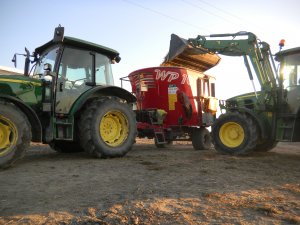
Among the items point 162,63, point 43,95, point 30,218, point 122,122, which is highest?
point 162,63

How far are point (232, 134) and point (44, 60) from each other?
4479 millimetres

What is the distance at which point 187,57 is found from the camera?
991 cm

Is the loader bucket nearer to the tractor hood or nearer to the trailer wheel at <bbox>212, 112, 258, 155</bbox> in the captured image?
the trailer wheel at <bbox>212, 112, 258, 155</bbox>

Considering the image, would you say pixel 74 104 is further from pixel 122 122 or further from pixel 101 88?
pixel 122 122

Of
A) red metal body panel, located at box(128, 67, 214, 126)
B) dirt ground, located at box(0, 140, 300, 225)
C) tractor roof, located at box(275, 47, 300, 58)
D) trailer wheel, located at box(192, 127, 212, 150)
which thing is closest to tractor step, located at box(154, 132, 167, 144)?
red metal body panel, located at box(128, 67, 214, 126)

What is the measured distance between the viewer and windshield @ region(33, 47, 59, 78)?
20.5 feet

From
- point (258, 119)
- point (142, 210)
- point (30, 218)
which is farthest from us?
point (258, 119)

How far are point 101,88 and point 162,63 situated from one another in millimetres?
4493

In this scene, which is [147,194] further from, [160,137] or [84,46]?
[160,137]

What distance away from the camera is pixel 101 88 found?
6.37 meters

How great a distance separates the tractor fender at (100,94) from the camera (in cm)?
601

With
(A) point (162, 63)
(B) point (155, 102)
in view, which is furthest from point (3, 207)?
(A) point (162, 63)

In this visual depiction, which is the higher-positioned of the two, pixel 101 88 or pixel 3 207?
pixel 101 88

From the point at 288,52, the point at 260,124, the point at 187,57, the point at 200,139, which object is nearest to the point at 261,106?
the point at 260,124
